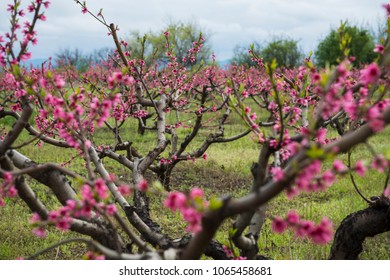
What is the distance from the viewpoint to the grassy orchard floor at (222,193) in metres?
5.41

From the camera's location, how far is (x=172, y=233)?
6.25 meters

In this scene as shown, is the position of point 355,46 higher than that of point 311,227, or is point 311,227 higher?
point 355,46

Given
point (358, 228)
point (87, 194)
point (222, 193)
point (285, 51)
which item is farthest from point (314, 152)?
point (285, 51)

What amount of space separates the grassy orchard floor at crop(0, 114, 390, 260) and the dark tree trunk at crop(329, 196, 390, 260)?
618 mm

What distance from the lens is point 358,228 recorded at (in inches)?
164

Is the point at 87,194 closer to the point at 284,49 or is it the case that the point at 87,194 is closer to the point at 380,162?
the point at 380,162

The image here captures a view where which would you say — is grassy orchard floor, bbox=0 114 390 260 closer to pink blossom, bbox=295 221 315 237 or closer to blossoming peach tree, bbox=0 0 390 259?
blossoming peach tree, bbox=0 0 390 259

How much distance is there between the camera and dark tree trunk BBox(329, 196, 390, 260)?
4.16m

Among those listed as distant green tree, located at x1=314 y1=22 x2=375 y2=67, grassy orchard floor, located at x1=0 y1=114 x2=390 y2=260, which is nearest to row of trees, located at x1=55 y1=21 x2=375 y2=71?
distant green tree, located at x1=314 y1=22 x2=375 y2=67

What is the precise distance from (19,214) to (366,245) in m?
4.95

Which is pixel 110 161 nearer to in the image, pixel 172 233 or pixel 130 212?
pixel 172 233

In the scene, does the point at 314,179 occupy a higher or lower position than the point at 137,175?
higher

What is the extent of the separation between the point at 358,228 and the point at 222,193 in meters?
4.03
